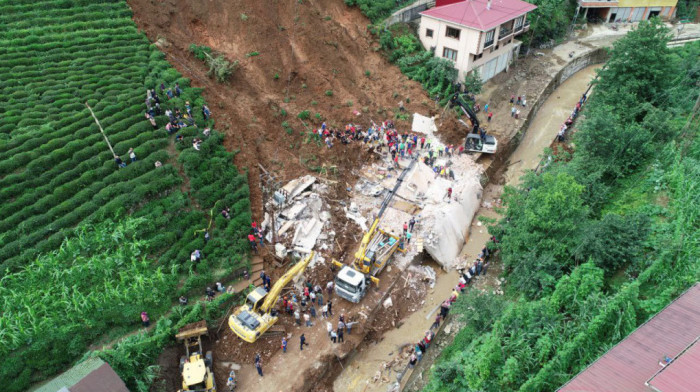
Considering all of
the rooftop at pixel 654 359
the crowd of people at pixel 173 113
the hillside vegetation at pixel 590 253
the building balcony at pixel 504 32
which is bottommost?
the hillside vegetation at pixel 590 253

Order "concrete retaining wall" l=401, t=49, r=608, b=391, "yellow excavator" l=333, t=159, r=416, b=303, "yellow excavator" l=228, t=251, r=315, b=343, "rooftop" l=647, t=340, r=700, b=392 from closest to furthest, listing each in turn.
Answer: "rooftop" l=647, t=340, r=700, b=392
"yellow excavator" l=228, t=251, r=315, b=343
"concrete retaining wall" l=401, t=49, r=608, b=391
"yellow excavator" l=333, t=159, r=416, b=303

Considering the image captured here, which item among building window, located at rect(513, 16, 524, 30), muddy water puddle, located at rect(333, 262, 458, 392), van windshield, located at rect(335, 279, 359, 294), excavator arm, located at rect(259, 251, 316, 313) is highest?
building window, located at rect(513, 16, 524, 30)

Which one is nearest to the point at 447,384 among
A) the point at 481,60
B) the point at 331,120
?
the point at 331,120

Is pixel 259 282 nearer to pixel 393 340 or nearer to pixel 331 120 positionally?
pixel 393 340

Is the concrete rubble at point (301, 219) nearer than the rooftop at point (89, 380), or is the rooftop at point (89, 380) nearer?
the rooftop at point (89, 380)

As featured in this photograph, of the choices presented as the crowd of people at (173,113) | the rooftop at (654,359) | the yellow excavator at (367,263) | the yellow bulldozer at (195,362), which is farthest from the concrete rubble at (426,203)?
the rooftop at (654,359)

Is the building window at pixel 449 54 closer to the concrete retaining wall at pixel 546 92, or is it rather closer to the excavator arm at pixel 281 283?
the concrete retaining wall at pixel 546 92

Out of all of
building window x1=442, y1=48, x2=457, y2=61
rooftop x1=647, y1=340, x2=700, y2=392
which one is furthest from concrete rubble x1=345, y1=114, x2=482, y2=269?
rooftop x1=647, y1=340, x2=700, y2=392

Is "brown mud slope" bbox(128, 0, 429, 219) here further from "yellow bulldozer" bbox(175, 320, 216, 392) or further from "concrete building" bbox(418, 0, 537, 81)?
"yellow bulldozer" bbox(175, 320, 216, 392)

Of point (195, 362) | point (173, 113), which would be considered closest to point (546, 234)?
point (195, 362)
